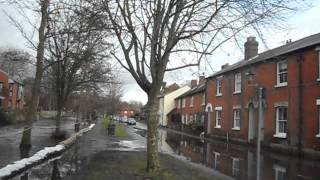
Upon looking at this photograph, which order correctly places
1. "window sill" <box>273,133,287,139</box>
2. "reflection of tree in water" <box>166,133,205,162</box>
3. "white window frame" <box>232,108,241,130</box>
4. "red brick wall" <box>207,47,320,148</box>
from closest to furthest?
"reflection of tree in water" <box>166,133,205,162</box>
"red brick wall" <box>207,47,320,148</box>
"window sill" <box>273,133,287,139</box>
"white window frame" <box>232,108,241,130</box>

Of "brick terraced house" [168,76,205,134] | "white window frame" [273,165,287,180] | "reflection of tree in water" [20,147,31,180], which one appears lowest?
"white window frame" [273,165,287,180]

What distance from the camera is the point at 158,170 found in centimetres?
1414

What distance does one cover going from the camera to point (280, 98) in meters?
32.9

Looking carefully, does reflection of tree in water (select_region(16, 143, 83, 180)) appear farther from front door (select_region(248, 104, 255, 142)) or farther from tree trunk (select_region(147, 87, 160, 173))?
front door (select_region(248, 104, 255, 142))

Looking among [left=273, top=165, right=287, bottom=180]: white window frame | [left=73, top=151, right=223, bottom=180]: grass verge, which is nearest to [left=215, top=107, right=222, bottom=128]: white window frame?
[left=273, top=165, right=287, bottom=180]: white window frame

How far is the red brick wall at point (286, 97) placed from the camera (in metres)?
28.8

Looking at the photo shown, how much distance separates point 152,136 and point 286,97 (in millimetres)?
19847

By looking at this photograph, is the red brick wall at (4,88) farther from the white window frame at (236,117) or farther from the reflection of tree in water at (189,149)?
the reflection of tree in water at (189,149)

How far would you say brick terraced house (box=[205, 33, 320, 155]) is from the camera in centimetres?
2880

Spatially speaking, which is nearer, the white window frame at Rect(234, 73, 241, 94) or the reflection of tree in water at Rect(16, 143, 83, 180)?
the reflection of tree in water at Rect(16, 143, 83, 180)

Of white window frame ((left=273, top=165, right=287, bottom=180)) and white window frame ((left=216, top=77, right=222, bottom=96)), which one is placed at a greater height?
white window frame ((left=216, top=77, right=222, bottom=96))

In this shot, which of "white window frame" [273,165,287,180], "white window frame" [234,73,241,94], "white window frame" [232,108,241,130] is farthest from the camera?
"white window frame" [234,73,241,94]

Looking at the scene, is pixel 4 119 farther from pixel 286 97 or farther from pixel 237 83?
pixel 286 97

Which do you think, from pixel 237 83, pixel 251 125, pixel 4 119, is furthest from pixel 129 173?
pixel 4 119
